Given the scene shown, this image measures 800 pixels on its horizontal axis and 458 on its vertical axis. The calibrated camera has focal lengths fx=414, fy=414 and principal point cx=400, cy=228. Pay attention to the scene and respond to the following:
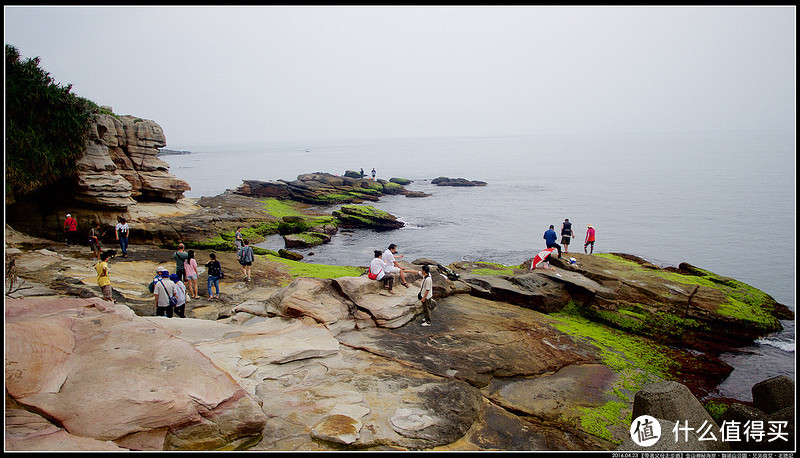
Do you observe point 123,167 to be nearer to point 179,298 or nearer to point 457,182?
point 179,298

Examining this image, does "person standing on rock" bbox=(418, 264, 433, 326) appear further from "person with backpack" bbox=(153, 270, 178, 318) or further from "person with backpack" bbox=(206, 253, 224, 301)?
"person with backpack" bbox=(206, 253, 224, 301)

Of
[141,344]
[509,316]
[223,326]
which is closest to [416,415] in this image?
[141,344]

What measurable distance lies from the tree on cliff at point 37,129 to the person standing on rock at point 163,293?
51.2 ft

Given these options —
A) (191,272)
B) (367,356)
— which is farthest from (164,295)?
(367,356)

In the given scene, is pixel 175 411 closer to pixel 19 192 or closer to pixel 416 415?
pixel 416 415

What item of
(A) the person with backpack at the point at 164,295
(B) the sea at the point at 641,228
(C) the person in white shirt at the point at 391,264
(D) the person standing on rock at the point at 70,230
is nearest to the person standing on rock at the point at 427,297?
(C) the person in white shirt at the point at 391,264

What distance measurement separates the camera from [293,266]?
22938mm

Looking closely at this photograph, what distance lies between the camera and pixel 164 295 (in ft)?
39.5

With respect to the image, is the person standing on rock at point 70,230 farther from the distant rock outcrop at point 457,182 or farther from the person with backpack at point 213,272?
the distant rock outcrop at point 457,182

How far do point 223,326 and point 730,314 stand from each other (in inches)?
769

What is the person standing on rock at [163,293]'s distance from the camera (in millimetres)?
11961

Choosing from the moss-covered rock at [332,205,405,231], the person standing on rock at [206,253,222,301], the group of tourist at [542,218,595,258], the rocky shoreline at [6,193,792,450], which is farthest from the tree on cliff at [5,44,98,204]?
the group of tourist at [542,218,595,258]

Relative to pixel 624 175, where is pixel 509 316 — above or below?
below

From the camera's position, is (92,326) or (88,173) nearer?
(92,326)
